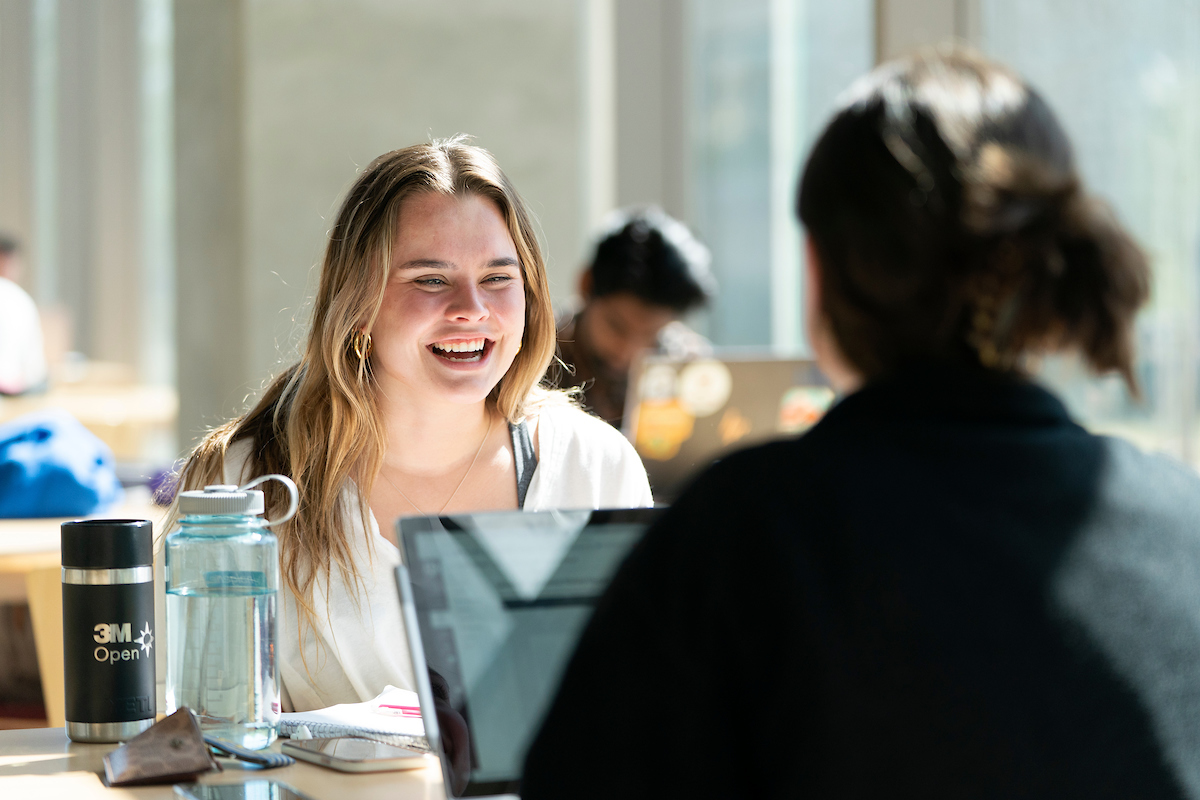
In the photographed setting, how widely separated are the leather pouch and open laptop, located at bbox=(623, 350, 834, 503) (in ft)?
5.38

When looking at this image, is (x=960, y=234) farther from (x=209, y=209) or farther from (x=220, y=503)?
(x=209, y=209)

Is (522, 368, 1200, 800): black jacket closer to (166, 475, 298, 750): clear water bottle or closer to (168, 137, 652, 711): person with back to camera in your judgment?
(166, 475, 298, 750): clear water bottle

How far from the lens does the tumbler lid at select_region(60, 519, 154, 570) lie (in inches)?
47.6

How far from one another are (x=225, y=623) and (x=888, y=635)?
2.44 feet

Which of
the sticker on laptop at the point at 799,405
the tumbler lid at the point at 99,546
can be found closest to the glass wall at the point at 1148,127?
the sticker on laptop at the point at 799,405

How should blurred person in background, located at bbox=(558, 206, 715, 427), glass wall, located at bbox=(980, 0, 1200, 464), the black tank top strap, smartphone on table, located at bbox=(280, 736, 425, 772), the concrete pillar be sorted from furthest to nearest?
the concrete pillar → glass wall, located at bbox=(980, 0, 1200, 464) → blurred person in background, located at bbox=(558, 206, 715, 427) → the black tank top strap → smartphone on table, located at bbox=(280, 736, 425, 772)

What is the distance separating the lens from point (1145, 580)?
2.48ft

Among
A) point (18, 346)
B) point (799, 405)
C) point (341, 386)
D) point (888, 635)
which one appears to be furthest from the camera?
point (18, 346)

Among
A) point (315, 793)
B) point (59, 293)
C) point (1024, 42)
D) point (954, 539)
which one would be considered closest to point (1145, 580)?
point (954, 539)

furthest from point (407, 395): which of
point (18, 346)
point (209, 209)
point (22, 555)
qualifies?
point (18, 346)

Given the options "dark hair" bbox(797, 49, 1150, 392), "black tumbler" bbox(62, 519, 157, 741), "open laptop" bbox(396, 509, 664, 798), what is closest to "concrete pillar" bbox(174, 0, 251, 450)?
"black tumbler" bbox(62, 519, 157, 741)

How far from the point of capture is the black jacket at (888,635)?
2.25 ft

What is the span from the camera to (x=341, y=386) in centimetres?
165

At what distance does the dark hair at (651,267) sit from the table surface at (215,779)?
6.86 ft
